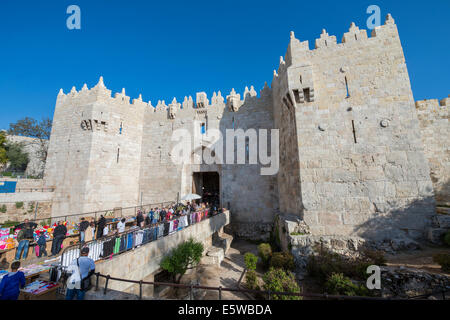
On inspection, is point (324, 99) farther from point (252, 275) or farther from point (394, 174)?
point (252, 275)

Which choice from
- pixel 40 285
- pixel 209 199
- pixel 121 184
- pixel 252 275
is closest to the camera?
pixel 40 285

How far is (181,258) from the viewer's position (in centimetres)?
821

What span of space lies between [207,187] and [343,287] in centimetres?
1635

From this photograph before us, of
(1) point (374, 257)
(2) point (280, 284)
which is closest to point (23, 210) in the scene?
(2) point (280, 284)

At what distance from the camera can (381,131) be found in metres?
8.58

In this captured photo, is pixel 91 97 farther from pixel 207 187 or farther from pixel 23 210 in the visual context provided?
pixel 207 187

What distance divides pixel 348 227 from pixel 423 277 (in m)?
2.89

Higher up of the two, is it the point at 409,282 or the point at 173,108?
the point at 173,108

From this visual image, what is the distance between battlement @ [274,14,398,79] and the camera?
9.21 meters

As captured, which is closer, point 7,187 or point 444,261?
point 444,261

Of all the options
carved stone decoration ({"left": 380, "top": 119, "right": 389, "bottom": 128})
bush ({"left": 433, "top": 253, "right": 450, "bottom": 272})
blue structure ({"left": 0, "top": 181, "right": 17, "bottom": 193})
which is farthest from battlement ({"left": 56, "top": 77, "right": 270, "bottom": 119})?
bush ({"left": 433, "top": 253, "right": 450, "bottom": 272})

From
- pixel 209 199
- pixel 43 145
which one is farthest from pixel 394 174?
pixel 43 145

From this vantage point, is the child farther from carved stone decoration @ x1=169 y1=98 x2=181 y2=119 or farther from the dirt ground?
carved stone decoration @ x1=169 y1=98 x2=181 y2=119

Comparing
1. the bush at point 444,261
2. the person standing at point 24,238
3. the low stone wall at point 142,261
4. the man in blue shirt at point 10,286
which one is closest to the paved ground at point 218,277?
the low stone wall at point 142,261
